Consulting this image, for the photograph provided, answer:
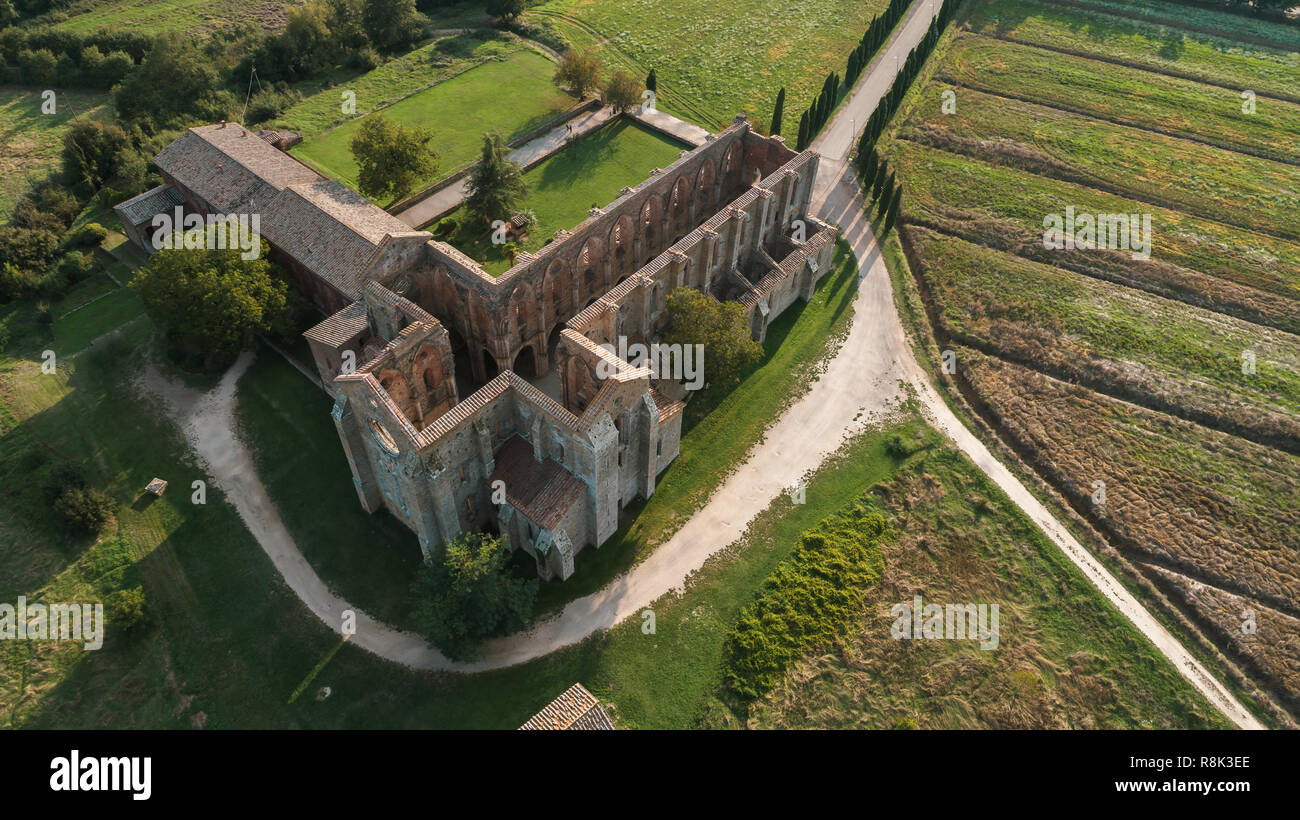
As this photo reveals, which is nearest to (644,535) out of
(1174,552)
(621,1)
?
(1174,552)

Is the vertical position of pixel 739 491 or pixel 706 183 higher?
pixel 706 183

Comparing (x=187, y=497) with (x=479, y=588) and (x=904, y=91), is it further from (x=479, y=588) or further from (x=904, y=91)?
(x=904, y=91)

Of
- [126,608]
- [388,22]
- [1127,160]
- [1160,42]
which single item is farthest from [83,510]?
[1160,42]

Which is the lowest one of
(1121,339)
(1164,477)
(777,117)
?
(1164,477)

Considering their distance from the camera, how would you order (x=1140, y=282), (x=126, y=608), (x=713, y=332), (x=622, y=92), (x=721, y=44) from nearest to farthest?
(x=126, y=608), (x=713, y=332), (x=1140, y=282), (x=622, y=92), (x=721, y=44)

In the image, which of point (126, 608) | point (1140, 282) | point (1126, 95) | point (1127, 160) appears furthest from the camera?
point (1126, 95)

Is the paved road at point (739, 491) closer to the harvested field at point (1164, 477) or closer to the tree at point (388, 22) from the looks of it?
the harvested field at point (1164, 477)

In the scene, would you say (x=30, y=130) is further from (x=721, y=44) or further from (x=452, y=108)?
(x=721, y=44)
